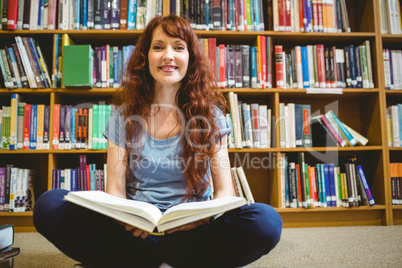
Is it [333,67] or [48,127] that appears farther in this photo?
[333,67]

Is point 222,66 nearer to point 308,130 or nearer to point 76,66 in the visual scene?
point 308,130

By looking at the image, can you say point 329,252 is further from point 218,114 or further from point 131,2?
point 131,2

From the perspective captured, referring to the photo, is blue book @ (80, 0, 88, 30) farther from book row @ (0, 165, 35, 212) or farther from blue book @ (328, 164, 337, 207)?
blue book @ (328, 164, 337, 207)

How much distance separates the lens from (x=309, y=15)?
1.88m

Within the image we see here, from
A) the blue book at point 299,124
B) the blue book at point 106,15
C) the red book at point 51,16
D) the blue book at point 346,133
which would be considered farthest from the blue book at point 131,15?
the blue book at point 346,133

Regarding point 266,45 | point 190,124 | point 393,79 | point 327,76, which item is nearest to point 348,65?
point 327,76

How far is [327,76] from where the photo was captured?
1877mm

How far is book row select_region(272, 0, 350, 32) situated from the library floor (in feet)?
4.17

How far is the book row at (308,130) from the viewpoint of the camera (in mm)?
1834

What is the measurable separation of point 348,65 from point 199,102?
1.27 m

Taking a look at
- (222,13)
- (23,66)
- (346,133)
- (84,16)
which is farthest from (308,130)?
(23,66)

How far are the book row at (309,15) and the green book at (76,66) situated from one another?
1.21 meters

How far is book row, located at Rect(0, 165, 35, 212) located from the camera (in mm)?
1702

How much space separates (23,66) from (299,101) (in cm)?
186
